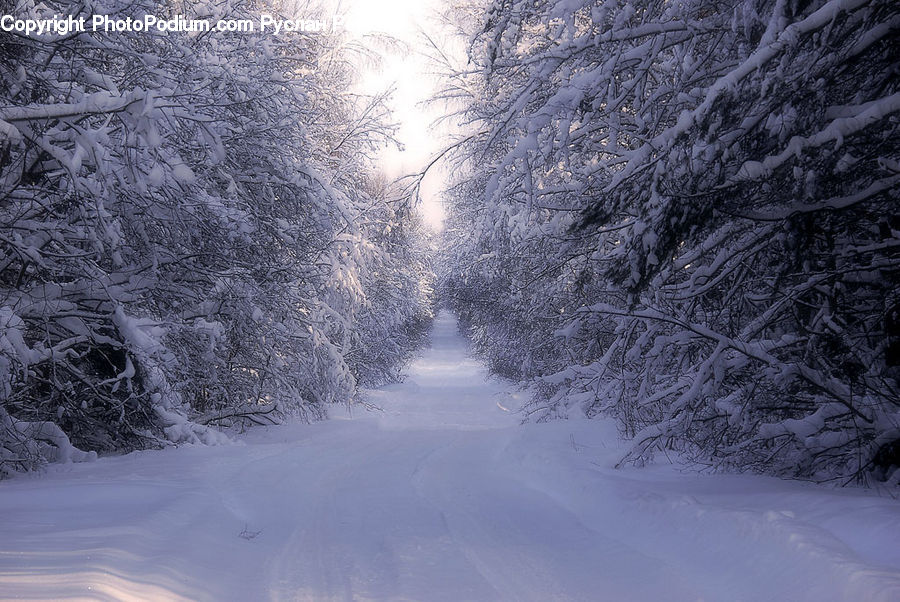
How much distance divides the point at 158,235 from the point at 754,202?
7155mm

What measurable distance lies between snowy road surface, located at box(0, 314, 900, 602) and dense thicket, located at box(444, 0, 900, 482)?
72 centimetres

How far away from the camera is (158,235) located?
8.80 m

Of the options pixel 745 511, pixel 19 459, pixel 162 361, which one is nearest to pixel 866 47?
pixel 745 511

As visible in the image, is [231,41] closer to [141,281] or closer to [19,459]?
[141,281]

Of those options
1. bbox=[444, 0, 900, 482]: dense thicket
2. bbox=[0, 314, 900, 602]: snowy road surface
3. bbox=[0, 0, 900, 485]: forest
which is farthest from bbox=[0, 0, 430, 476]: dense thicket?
bbox=[444, 0, 900, 482]: dense thicket

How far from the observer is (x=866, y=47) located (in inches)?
174

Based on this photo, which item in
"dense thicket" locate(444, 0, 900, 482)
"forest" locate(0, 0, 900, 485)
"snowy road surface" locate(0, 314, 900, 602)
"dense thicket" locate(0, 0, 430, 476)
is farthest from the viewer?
"dense thicket" locate(0, 0, 430, 476)

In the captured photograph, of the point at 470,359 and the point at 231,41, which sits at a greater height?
the point at 231,41

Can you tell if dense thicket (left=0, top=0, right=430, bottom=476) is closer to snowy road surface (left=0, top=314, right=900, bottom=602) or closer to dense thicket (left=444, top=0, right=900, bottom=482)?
snowy road surface (left=0, top=314, right=900, bottom=602)

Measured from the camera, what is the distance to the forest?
4.79 m

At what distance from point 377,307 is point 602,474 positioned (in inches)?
801

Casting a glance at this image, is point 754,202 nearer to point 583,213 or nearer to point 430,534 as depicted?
point 583,213

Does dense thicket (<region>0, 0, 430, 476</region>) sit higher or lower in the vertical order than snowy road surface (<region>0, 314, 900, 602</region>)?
higher

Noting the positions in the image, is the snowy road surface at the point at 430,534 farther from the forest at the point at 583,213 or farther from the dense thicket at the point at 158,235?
the dense thicket at the point at 158,235
